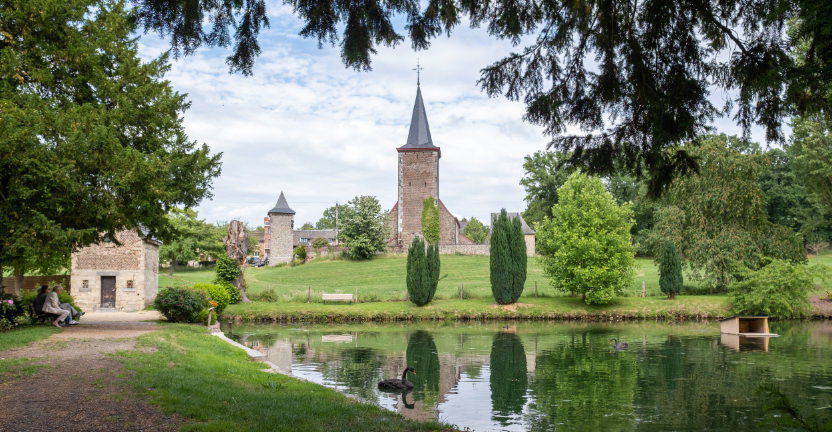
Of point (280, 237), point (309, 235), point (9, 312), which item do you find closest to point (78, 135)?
point (9, 312)

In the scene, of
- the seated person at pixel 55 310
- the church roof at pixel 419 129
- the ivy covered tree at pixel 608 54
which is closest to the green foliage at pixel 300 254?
the church roof at pixel 419 129

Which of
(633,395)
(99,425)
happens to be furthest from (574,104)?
(633,395)

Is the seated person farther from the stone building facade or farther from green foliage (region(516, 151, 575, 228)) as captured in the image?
green foliage (region(516, 151, 575, 228))

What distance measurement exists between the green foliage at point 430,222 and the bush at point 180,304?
3727cm

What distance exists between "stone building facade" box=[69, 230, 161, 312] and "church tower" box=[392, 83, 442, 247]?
108 ft

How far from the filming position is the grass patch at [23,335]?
491 inches

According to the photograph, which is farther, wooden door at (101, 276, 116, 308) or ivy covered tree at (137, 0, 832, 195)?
wooden door at (101, 276, 116, 308)

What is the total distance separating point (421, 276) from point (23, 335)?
67.1 ft

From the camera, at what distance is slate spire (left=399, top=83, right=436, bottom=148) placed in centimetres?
5922

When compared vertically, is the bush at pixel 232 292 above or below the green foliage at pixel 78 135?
below

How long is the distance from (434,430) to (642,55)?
4.90m

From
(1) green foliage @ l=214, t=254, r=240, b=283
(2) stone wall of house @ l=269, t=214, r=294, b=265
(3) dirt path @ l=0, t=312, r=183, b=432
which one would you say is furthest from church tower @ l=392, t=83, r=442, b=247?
(3) dirt path @ l=0, t=312, r=183, b=432

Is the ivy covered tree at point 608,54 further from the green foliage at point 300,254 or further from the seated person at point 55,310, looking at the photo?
the green foliage at point 300,254

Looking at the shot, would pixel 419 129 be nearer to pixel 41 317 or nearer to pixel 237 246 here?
pixel 237 246
